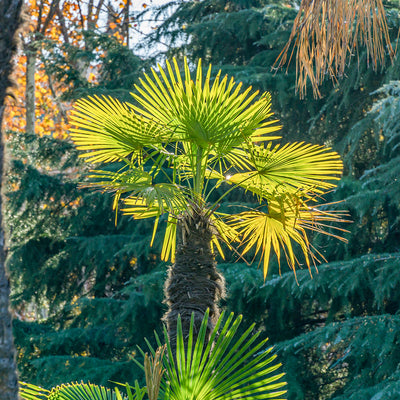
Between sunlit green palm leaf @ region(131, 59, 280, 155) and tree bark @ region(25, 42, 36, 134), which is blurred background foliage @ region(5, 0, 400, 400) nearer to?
sunlit green palm leaf @ region(131, 59, 280, 155)

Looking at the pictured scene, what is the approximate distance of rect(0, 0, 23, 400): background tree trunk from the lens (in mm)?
1811

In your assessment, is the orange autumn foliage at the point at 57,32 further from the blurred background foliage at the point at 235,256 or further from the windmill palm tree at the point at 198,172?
the windmill palm tree at the point at 198,172

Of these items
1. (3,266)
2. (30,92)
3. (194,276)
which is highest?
(30,92)

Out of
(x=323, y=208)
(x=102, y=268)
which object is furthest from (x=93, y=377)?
(x=323, y=208)

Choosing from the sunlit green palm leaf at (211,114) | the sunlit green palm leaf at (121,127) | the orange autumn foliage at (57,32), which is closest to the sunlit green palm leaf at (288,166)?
the sunlit green palm leaf at (211,114)

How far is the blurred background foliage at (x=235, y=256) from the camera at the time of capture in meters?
5.79

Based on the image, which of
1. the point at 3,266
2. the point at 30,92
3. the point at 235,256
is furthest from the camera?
the point at 30,92

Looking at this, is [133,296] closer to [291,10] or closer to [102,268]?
[102,268]

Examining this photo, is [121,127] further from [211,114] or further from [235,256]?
[235,256]

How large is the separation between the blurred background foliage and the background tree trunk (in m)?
3.43

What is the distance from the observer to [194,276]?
123 inches

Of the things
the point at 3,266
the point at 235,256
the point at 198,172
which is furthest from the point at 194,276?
the point at 235,256

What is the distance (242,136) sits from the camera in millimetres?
3188

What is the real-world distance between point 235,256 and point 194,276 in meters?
4.77
